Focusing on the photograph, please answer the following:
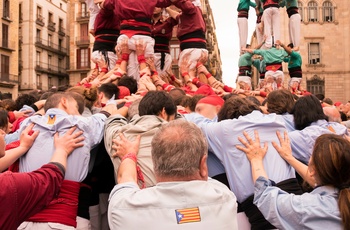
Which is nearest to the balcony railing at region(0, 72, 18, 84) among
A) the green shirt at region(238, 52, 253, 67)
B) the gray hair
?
the green shirt at region(238, 52, 253, 67)

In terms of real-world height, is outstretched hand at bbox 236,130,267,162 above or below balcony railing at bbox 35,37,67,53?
below

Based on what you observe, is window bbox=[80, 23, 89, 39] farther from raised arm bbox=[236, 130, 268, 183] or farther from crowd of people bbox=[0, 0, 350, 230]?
raised arm bbox=[236, 130, 268, 183]

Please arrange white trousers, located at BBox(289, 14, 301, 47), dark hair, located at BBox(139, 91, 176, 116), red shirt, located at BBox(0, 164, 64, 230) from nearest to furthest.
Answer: red shirt, located at BBox(0, 164, 64, 230)
dark hair, located at BBox(139, 91, 176, 116)
white trousers, located at BBox(289, 14, 301, 47)

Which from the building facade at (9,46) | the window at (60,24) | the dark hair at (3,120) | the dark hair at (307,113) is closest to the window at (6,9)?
the building facade at (9,46)

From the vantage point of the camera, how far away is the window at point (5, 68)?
126 ft

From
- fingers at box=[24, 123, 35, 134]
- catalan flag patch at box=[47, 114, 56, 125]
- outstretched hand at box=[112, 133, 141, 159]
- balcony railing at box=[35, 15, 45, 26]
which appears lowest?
outstretched hand at box=[112, 133, 141, 159]

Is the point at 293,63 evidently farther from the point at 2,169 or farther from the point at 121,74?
the point at 2,169

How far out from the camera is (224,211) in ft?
7.29

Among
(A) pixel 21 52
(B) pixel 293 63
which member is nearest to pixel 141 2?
(B) pixel 293 63

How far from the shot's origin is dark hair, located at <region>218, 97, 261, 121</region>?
12.2ft

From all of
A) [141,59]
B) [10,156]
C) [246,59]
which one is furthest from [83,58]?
[10,156]

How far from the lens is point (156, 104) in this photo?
355 cm

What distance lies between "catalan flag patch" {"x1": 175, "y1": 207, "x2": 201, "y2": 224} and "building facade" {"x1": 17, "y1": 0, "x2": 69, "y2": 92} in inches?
1833

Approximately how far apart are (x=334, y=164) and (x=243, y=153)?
93 centimetres
